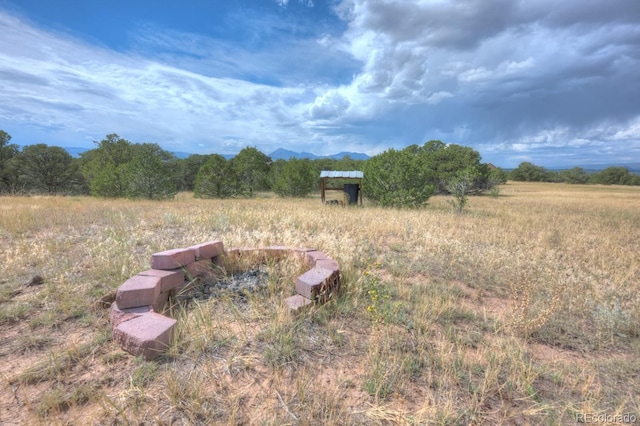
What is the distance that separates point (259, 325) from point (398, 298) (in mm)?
1866

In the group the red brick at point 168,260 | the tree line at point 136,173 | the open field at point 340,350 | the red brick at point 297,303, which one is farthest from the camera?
the tree line at point 136,173

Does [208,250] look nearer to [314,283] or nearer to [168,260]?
[168,260]

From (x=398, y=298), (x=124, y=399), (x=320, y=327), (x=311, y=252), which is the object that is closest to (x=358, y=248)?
(x=311, y=252)

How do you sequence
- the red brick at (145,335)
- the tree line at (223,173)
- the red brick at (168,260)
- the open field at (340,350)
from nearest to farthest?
1. the open field at (340,350)
2. the red brick at (145,335)
3. the red brick at (168,260)
4. the tree line at (223,173)

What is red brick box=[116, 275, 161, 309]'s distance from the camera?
9.39ft

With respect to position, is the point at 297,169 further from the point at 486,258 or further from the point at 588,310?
the point at 588,310

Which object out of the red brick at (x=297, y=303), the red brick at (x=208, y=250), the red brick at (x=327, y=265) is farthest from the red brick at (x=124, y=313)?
the red brick at (x=327, y=265)

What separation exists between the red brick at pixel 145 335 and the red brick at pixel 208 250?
147 centimetres

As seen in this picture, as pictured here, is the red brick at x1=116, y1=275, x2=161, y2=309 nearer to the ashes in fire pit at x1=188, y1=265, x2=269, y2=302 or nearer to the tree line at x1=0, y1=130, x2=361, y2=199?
the ashes in fire pit at x1=188, y1=265, x2=269, y2=302

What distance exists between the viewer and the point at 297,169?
2170 centimetres

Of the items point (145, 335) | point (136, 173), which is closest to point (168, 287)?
point (145, 335)

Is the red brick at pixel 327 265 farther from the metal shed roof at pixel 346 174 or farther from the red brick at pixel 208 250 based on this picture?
the metal shed roof at pixel 346 174

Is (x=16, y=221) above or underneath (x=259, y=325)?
above

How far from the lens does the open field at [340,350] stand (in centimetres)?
196
